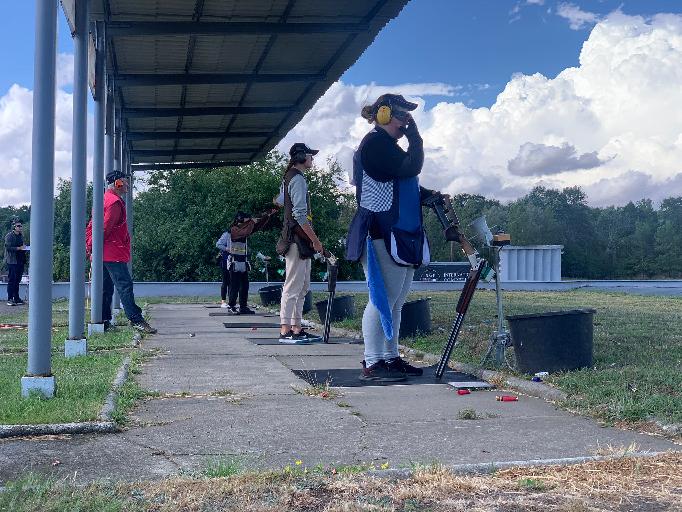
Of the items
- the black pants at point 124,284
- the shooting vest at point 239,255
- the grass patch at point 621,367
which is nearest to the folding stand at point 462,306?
the grass patch at point 621,367

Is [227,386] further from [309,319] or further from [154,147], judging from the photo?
[154,147]

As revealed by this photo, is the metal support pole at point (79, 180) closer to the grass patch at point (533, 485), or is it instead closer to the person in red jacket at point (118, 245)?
the person in red jacket at point (118, 245)

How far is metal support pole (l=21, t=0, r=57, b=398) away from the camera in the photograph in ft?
17.8

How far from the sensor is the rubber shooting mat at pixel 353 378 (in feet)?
21.5

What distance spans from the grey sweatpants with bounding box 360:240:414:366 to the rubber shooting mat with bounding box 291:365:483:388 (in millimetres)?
231

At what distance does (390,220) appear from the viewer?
6.50m

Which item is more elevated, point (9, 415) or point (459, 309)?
point (459, 309)

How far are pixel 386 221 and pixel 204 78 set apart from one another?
21.5 feet

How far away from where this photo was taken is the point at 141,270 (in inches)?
1314

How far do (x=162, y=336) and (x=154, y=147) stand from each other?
786 centimetres

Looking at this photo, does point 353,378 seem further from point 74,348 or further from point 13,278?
point 13,278

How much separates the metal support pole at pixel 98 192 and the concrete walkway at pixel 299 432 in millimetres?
2871

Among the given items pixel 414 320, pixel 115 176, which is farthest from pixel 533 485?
pixel 115 176

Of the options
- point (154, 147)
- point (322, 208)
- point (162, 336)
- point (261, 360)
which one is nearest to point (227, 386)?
point (261, 360)
